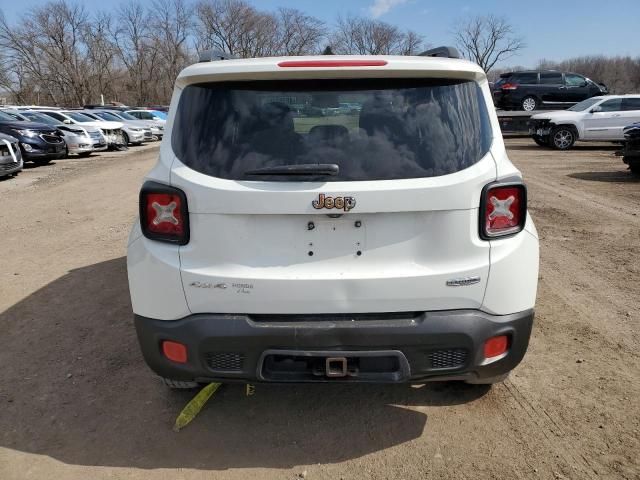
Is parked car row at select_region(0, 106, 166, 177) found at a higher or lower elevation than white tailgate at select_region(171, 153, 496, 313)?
Result: lower

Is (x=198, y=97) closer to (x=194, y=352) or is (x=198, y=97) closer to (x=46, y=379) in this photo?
(x=194, y=352)

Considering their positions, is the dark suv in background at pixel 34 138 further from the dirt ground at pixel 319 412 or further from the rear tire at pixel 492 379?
the rear tire at pixel 492 379

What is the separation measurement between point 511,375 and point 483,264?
1.37 meters

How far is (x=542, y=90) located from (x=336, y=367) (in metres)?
22.6

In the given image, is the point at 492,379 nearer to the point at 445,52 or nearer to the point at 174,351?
the point at 174,351

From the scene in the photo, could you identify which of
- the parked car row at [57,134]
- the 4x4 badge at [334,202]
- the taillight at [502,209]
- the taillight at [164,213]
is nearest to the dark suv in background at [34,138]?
the parked car row at [57,134]

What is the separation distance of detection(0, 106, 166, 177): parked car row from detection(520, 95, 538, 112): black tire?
15.1 meters

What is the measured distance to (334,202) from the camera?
2314 millimetres

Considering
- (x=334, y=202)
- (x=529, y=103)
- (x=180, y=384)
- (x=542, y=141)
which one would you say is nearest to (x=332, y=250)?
(x=334, y=202)

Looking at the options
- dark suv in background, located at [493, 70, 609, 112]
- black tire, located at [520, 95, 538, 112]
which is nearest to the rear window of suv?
dark suv in background, located at [493, 70, 609, 112]

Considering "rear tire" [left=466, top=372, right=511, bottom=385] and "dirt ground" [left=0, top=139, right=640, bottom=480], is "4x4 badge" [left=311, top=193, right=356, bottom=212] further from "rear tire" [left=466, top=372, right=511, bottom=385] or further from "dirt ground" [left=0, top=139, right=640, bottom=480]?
"dirt ground" [left=0, top=139, right=640, bottom=480]

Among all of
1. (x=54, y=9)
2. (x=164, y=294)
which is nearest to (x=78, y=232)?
(x=164, y=294)

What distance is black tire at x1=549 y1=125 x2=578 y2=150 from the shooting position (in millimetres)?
17844

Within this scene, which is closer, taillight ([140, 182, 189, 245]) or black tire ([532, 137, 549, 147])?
taillight ([140, 182, 189, 245])
